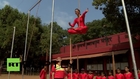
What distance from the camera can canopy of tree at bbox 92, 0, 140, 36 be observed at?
481 inches

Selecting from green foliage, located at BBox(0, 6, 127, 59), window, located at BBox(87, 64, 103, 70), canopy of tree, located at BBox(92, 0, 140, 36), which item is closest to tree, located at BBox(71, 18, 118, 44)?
green foliage, located at BBox(0, 6, 127, 59)

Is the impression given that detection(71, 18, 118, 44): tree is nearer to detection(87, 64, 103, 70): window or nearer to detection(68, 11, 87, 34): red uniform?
detection(87, 64, 103, 70): window

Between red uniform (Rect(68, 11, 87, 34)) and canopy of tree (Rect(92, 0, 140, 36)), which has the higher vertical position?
canopy of tree (Rect(92, 0, 140, 36))

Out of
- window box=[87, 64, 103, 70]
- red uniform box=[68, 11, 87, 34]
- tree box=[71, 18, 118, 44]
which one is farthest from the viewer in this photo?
tree box=[71, 18, 118, 44]

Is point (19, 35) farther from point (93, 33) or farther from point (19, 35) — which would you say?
point (93, 33)

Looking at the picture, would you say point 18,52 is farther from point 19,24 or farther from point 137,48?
point 137,48

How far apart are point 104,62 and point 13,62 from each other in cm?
1215

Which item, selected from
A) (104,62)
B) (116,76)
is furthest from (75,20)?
(104,62)

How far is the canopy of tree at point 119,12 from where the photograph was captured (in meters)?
12.2

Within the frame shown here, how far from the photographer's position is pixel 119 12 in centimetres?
1286

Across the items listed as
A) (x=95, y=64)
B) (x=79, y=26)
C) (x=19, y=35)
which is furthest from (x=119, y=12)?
(x=19, y=35)

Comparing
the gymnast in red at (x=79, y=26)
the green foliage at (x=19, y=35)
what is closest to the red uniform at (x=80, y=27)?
the gymnast in red at (x=79, y=26)

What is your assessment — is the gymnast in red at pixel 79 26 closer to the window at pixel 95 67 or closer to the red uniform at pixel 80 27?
the red uniform at pixel 80 27

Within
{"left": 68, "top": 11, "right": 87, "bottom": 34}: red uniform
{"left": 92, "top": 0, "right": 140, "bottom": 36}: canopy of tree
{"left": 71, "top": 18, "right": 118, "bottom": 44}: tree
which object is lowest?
{"left": 68, "top": 11, "right": 87, "bottom": 34}: red uniform
